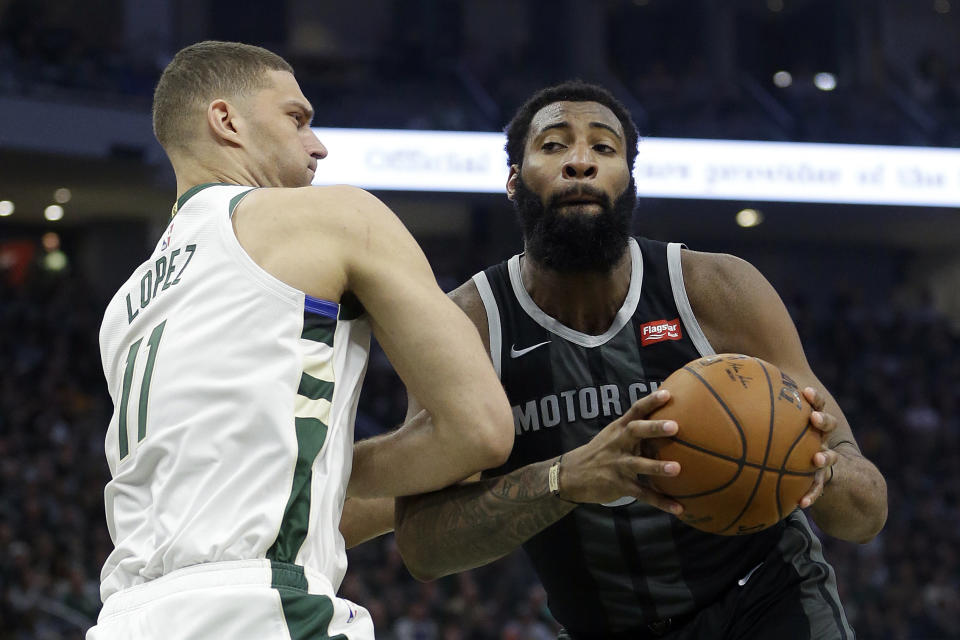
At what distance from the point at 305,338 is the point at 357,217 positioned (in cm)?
27

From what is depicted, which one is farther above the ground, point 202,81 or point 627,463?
point 202,81

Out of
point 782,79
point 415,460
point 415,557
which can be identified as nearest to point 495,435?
point 415,460

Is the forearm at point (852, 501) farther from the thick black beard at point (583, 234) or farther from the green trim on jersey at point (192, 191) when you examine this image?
the green trim on jersey at point (192, 191)

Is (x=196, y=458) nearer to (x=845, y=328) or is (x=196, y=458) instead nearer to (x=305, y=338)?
(x=305, y=338)

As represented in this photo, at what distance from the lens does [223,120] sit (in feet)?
8.21

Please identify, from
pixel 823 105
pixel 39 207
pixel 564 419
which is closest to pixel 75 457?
pixel 39 207

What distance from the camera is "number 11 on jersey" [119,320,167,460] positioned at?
218 centimetres

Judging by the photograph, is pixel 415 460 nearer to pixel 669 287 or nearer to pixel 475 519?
pixel 475 519

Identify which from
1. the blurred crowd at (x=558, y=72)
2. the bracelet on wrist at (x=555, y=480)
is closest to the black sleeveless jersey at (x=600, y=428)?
the bracelet on wrist at (x=555, y=480)

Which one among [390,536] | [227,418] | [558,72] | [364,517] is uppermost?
[558,72]

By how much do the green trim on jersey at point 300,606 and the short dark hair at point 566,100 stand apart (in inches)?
65.1

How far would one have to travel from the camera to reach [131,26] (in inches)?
708

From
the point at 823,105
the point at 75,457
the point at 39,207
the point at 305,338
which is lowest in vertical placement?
the point at 75,457

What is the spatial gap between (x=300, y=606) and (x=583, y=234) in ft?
4.71
